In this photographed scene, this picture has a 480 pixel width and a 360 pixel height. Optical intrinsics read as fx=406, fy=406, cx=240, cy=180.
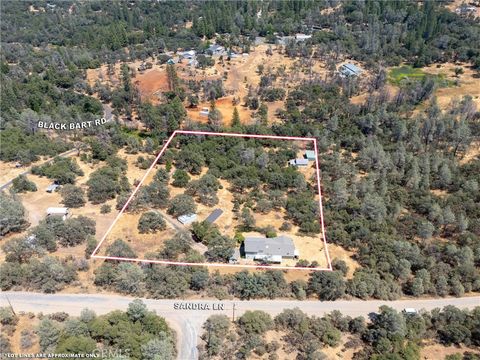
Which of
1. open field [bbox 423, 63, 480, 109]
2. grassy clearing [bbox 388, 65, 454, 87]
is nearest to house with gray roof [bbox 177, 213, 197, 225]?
open field [bbox 423, 63, 480, 109]

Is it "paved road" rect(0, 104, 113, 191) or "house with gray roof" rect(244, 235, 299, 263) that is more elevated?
"paved road" rect(0, 104, 113, 191)

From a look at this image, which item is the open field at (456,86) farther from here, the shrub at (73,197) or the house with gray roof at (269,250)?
the shrub at (73,197)

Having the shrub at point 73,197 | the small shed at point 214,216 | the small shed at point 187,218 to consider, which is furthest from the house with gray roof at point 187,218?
the shrub at point 73,197

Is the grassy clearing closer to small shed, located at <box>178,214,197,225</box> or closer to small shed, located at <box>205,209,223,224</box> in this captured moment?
small shed, located at <box>205,209,223,224</box>

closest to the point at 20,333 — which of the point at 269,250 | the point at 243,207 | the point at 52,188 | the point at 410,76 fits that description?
the point at 52,188

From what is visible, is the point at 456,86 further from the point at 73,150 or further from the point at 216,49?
the point at 73,150
